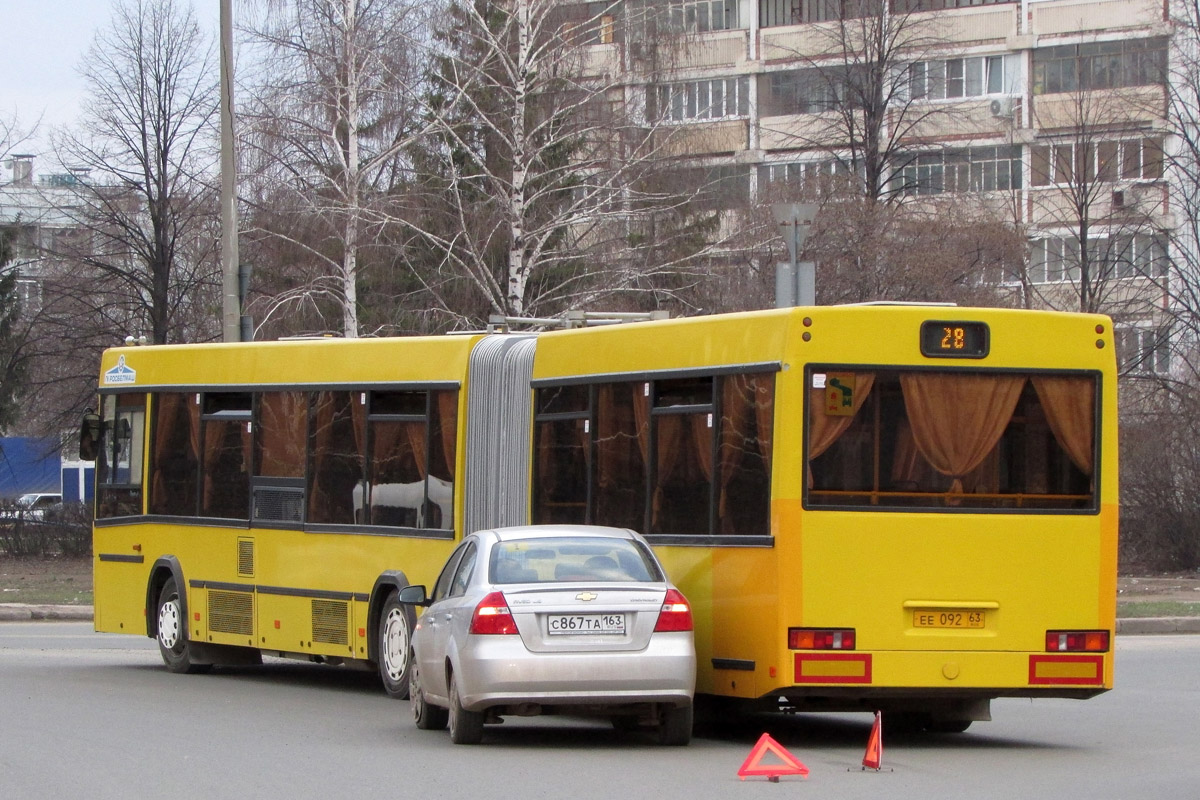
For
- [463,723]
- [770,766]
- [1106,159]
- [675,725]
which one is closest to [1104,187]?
[1106,159]

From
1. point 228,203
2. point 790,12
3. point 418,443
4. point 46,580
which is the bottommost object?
point 46,580

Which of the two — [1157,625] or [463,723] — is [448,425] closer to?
[463,723]

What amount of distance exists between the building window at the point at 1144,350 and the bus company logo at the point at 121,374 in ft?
78.9

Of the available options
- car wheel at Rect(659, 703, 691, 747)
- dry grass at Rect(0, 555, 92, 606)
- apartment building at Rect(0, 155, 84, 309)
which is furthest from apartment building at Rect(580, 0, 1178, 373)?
car wheel at Rect(659, 703, 691, 747)

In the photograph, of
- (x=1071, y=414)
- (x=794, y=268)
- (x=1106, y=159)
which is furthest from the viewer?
(x=1106, y=159)

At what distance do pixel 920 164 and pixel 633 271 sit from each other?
26.1m

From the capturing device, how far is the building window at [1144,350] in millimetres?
41219

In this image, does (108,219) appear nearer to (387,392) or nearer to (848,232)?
(848,232)

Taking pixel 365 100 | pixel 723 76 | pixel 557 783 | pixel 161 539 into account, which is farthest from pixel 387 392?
pixel 723 76

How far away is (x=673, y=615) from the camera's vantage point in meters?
12.0

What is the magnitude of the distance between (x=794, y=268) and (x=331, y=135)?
20350 millimetres

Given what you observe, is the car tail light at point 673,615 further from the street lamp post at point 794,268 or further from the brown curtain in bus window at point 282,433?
the brown curtain in bus window at point 282,433

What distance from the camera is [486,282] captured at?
120 ft

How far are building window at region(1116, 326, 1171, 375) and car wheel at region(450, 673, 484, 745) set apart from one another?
2912cm
